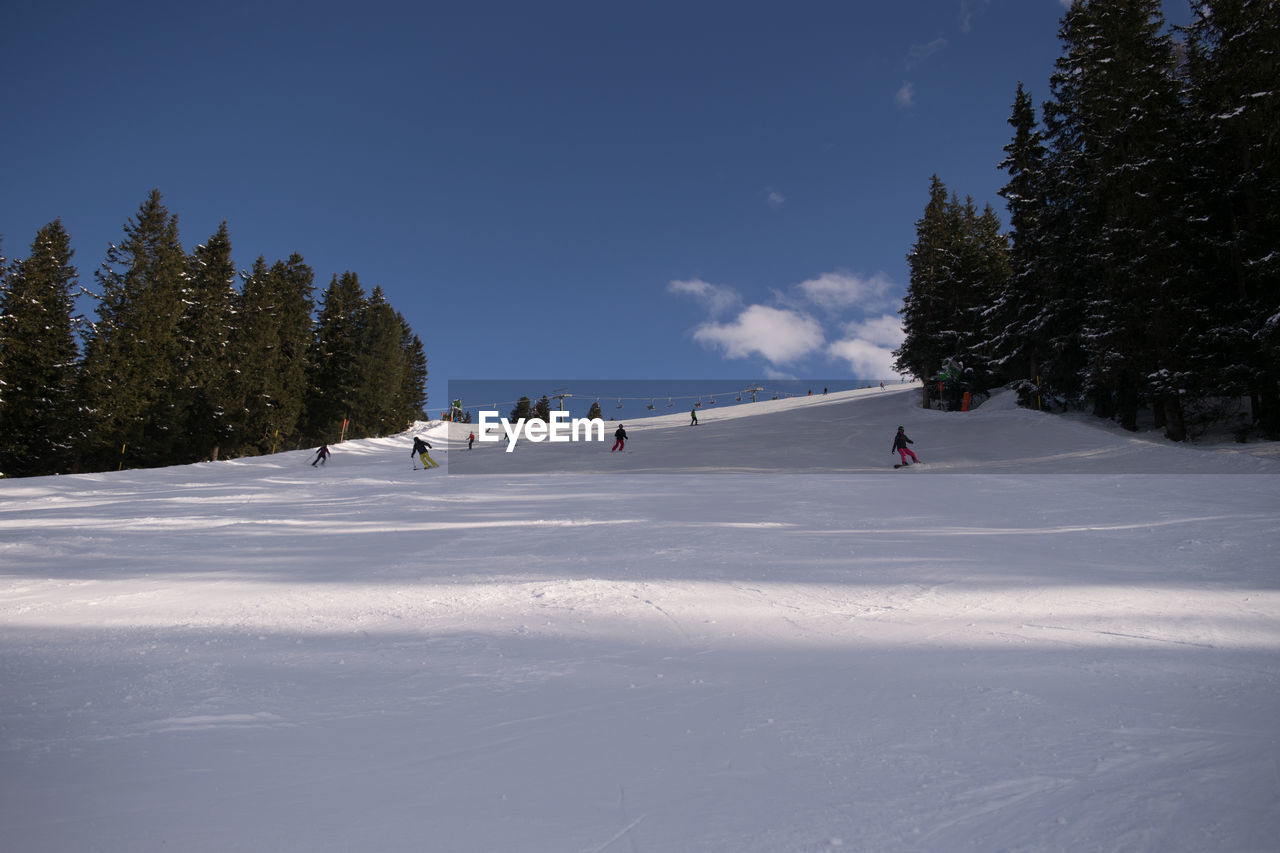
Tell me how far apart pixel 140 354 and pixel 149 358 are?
1.58 ft

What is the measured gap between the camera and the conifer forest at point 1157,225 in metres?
21.1

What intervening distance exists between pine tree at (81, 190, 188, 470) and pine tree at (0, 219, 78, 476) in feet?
5.87

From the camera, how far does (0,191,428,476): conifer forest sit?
32969 mm

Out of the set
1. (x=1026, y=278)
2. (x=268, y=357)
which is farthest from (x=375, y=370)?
(x=1026, y=278)

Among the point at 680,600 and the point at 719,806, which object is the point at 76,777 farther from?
the point at 680,600

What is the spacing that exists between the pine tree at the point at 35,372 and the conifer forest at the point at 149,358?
64 millimetres

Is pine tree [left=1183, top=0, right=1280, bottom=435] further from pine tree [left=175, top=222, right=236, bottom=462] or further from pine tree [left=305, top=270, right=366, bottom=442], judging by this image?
pine tree [left=305, top=270, right=366, bottom=442]

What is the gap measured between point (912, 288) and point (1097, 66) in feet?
60.2

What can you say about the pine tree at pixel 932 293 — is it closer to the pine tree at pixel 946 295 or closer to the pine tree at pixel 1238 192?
the pine tree at pixel 946 295

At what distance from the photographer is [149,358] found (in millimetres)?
34719

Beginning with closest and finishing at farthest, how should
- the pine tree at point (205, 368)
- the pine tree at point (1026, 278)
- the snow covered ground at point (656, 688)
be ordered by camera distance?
the snow covered ground at point (656, 688) → the pine tree at point (1026, 278) → the pine tree at point (205, 368)

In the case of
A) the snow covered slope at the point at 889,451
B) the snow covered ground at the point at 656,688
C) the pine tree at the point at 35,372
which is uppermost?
the pine tree at the point at 35,372

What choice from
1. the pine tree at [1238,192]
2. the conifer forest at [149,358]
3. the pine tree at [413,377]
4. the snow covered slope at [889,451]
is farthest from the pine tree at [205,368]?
the pine tree at [1238,192]

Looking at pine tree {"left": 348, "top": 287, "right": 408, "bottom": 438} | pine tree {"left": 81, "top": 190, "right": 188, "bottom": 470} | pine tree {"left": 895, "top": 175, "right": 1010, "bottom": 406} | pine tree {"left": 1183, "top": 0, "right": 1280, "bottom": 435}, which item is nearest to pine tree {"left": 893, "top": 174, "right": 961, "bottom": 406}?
pine tree {"left": 895, "top": 175, "right": 1010, "bottom": 406}
